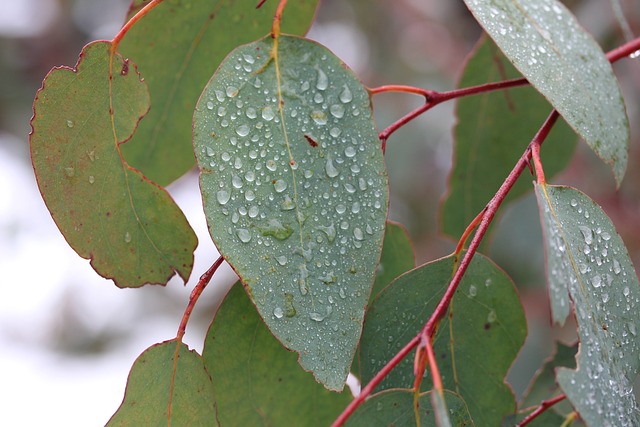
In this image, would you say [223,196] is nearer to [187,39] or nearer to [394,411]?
[394,411]

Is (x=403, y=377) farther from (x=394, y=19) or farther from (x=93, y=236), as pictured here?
(x=394, y=19)

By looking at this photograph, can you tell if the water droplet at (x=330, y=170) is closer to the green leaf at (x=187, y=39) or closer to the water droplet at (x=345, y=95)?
the water droplet at (x=345, y=95)

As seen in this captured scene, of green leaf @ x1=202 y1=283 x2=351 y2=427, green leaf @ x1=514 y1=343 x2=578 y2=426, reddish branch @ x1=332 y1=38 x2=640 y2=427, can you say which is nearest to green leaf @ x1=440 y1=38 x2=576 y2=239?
Result: green leaf @ x1=514 y1=343 x2=578 y2=426

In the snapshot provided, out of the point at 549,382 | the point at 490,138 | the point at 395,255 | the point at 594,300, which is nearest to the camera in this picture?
the point at 594,300

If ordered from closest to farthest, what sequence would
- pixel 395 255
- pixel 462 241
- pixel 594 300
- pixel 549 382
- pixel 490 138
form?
pixel 594 300
pixel 462 241
pixel 395 255
pixel 549 382
pixel 490 138

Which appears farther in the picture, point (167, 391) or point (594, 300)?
point (167, 391)

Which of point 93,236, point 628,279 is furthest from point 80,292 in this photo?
point 628,279

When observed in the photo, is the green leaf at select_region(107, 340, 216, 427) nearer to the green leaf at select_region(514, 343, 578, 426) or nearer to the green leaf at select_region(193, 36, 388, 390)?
the green leaf at select_region(193, 36, 388, 390)

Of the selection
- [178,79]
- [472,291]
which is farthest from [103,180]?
[472,291]

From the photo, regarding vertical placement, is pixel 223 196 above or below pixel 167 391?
above
